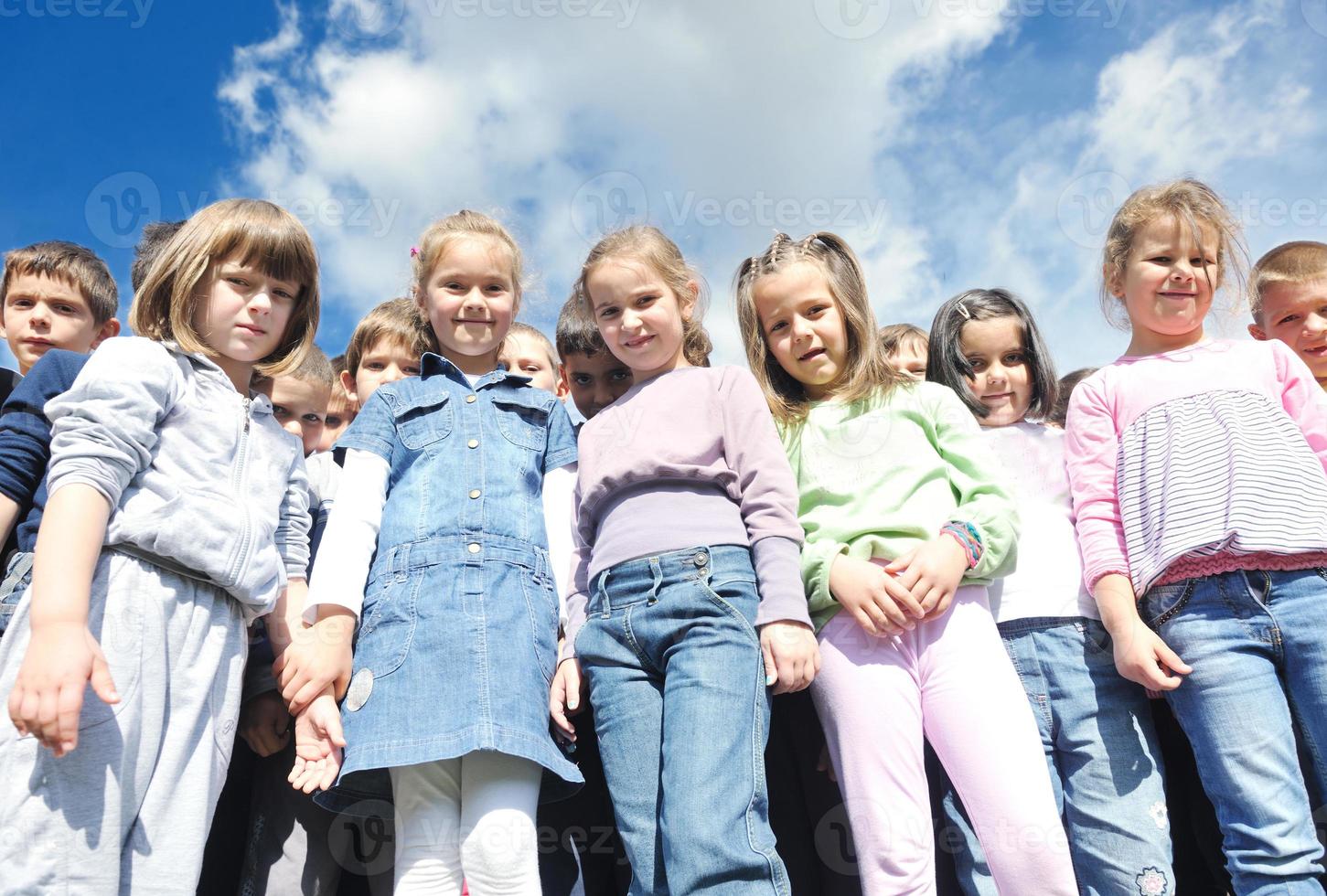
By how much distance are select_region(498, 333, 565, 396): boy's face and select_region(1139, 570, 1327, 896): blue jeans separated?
2.64 m

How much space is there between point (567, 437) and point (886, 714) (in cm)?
132

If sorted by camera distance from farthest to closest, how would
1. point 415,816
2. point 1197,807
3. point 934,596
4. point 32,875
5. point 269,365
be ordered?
point 1197,807 → point 269,365 → point 934,596 → point 415,816 → point 32,875

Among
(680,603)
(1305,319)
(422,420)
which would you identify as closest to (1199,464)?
(1305,319)

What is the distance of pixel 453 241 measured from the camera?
2928 millimetres

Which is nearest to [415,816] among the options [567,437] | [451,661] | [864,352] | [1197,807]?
[451,661]

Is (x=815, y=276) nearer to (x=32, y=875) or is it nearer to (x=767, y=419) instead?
(x=767, y=419)

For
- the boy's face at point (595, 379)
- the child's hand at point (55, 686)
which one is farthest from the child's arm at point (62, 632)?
the boy's face at point (595, 379)

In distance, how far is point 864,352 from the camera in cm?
291

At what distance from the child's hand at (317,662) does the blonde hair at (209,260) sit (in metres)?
0.81

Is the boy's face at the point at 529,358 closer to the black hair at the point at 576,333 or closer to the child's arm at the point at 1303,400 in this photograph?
the black hair at the point at 576,333

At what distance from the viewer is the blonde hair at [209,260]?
2420 millimetres

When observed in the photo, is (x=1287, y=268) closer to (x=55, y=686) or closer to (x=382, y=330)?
(x=382, y=330)

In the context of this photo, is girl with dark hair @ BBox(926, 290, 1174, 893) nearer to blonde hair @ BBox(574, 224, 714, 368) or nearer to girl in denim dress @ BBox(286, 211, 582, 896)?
blonde hair @ BBox(574, 224, 714, 368)

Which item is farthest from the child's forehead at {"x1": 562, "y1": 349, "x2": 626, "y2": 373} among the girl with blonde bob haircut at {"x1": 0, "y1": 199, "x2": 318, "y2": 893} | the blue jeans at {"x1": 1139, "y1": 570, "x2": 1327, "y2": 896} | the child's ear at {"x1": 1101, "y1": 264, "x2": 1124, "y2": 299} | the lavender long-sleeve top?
the blue jeans at {"x1": 1139, "y1": 570, "x2": 1327, "y2": 896}
